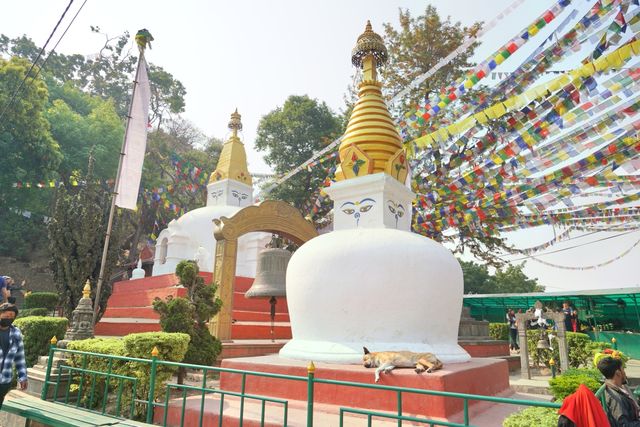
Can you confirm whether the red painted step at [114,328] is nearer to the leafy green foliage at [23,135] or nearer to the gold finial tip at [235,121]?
the gold finial tip at [235,121]

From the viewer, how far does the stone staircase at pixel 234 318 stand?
1144 cm

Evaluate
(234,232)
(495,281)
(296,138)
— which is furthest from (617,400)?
(495,281)

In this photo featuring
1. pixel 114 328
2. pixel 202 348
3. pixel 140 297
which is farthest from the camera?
pixel 140 297

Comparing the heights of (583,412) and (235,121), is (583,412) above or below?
below

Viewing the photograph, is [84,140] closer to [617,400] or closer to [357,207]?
[357,207]

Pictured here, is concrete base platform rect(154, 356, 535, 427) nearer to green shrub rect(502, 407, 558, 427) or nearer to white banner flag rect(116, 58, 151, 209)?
green shrub rect(502, 407, 558, 427)

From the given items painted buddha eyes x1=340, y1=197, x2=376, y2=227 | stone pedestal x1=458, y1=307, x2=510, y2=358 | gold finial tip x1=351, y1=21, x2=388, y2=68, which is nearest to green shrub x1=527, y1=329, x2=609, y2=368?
stone pedestal x1=458, y1=307, x2=510, y2=358

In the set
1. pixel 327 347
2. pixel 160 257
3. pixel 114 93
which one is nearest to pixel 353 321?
pixel 327 347

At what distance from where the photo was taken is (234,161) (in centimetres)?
2483

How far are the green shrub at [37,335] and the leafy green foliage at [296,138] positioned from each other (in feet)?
59.6

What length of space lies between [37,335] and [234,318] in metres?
6.27

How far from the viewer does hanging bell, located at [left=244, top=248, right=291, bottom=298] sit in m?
10.9

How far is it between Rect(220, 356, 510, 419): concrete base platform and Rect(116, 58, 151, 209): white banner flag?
5.97 metres

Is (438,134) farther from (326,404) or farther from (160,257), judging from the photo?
(160,257)
